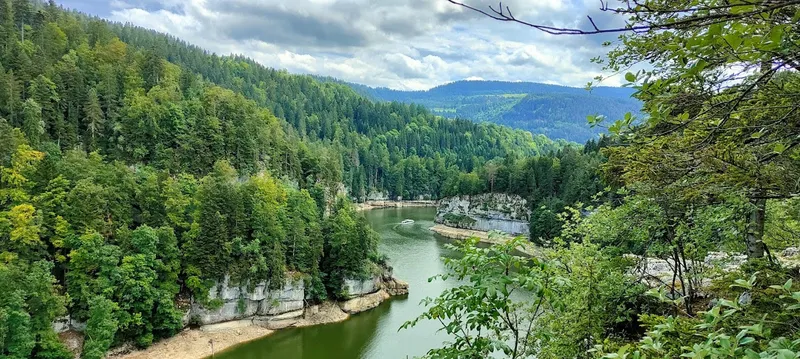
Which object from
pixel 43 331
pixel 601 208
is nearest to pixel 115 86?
pixel 43 331

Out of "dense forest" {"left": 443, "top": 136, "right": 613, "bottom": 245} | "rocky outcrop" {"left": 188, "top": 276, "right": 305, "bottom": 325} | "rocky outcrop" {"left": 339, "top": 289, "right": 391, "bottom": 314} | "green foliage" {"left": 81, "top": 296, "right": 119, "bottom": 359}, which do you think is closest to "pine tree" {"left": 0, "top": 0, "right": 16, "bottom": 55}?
"green foliage" {"left": 81, "top": 296, "right": 119, "bottom": 359}

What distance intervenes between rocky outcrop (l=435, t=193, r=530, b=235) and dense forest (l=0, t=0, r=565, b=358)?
2208 cm

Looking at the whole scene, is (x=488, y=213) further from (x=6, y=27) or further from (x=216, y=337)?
(x=6, y=27)

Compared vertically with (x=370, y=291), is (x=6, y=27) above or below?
above

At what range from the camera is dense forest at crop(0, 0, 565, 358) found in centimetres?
2173

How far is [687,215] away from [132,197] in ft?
94.3

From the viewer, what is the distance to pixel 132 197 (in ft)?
90.6

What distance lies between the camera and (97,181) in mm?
26859

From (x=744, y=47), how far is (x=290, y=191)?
3571cm

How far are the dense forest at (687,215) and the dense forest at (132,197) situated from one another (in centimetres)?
2105

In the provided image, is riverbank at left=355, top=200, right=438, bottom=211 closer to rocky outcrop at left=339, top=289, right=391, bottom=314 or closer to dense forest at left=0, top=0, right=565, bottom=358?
dense forest at left=0, top=0, right=565, bottom=358

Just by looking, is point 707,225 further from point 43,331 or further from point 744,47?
point 43,331

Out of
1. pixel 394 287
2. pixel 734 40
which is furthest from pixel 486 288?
pixel 394 287

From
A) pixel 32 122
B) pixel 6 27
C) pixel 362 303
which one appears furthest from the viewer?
pixel 6 27
